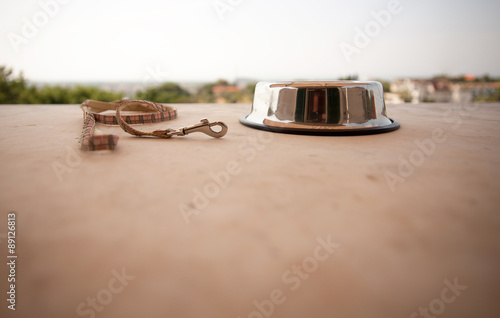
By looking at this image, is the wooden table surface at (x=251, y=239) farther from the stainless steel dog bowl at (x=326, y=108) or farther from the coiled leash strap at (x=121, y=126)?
the stainless steel dog bowl at (x=326, y=108)

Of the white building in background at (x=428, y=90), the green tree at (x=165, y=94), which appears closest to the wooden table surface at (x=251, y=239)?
the green tree at (x=165, y=94)

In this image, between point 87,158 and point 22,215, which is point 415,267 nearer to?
point 22,215

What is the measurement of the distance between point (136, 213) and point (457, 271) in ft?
1.42

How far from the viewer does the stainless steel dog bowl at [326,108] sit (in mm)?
951

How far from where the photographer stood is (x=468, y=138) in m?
0.94

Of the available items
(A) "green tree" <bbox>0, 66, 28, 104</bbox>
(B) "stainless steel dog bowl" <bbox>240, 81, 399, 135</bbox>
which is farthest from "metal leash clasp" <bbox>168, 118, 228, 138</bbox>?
(A) "green tree" <bbox>0, 66, 28, 104</bbox>

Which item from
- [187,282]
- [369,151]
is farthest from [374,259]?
[369,151]

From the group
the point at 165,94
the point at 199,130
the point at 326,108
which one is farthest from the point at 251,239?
the point at 165,94

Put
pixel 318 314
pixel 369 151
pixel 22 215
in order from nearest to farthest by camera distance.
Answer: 1. pixel 318 314
2. pixel 22 215
3. pixel 369 151

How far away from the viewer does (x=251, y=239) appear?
0.37 metres

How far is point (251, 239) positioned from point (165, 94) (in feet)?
60.5

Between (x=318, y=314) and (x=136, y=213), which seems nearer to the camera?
(x=318, y=314)

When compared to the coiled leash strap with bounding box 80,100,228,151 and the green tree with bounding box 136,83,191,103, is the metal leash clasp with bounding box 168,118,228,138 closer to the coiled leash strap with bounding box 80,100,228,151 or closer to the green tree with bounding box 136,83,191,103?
the coiled leash strap with bounding box 80,100,228,151

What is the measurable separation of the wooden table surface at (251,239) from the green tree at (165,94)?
13222 mm
